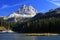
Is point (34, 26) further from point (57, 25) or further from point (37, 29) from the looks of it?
point (57, 25)

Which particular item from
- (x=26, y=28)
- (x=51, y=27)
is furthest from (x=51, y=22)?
(x=26, y=28)

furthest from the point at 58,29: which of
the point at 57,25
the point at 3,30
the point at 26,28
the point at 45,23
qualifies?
the point at 3,30

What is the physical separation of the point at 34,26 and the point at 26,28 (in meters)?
6.75

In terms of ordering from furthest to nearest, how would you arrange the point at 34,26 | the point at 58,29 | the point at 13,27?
1. the point at 13,27
2. the point at 34,26
3. the point at 58,29

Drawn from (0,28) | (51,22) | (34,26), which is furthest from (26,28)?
(0,28)

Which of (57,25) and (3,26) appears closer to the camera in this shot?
(57,25)

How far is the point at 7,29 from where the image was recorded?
143 metres

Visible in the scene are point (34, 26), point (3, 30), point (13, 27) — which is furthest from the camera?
point (13, 27)

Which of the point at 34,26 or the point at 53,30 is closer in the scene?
the point at 53,30

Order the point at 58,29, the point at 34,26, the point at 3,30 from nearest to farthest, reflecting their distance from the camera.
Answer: the point at 58,29 < the point at 34,26 < the point at 3,30

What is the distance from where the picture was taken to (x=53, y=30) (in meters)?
109

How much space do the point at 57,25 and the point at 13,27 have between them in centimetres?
4709

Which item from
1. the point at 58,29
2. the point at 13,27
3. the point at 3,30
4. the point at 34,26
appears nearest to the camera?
the point at 58,29

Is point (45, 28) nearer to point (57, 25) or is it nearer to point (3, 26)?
point (57, 25)
